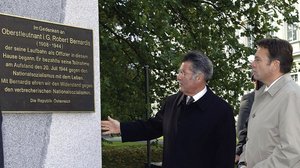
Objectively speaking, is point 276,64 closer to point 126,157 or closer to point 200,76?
point 200,76

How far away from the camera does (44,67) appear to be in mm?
3824

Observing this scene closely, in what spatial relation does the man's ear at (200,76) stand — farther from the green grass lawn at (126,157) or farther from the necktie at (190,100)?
the green grass lawn at (126,157)

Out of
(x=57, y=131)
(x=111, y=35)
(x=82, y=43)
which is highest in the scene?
(x=111, y=35)

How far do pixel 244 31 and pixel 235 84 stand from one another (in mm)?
1624

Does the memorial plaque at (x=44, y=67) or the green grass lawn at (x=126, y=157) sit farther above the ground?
the memorial plaque at (x=44, y=67)

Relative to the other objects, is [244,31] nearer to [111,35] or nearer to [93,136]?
[111,35]

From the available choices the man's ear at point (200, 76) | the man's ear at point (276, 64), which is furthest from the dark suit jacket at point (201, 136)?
the man's ear at point (276, 64)

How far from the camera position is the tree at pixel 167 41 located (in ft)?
31.0

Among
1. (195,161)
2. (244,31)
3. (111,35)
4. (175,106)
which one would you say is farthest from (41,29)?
(244,31)

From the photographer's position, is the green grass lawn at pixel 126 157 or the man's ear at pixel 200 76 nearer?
the man's ear at pixel 200 76

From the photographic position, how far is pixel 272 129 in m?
3.21

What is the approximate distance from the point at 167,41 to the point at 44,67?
20.2ft

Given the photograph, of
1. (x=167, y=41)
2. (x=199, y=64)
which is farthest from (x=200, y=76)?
Answer: (x=167, y=41)

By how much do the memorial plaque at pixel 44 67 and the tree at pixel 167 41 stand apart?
164 inches
